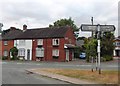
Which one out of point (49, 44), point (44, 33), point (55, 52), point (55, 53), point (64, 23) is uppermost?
point (64, 23)

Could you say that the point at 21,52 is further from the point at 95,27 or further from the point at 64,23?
the point at 95,27

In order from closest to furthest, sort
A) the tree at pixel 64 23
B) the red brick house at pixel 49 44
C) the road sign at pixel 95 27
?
the road sign at pixel 95 27 < the red brick house at pixel 49 44 < the tree at pixel 64 23

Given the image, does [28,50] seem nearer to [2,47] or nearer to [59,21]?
[2,47]

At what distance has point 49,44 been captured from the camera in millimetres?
64188

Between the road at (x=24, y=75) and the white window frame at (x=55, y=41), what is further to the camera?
the white window frame at (x=55, y=41)

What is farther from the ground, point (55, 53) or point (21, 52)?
point (21, 52)

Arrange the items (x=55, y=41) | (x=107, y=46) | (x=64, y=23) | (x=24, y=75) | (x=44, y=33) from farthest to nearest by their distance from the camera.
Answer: (x=64, y=23) → (x=44, y=33) → (x=55, y=41) → (x=107, y=46) → (x=24, y=75)

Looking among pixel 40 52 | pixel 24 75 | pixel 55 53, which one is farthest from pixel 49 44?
pixel 24 75

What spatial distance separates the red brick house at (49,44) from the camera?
62.6 meters

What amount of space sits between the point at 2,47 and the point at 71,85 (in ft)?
190

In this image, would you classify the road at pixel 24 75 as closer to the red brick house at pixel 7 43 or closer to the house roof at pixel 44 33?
the house roof at pixel 44 33

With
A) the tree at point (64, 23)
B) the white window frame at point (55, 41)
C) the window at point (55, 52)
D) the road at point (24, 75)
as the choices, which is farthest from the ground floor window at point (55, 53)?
the tree at point (64, 23)

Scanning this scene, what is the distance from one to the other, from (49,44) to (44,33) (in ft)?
11.8

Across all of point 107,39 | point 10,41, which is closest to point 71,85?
point 107,39
